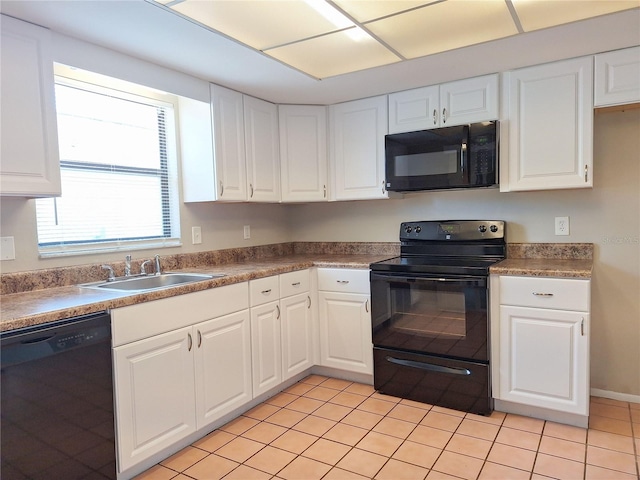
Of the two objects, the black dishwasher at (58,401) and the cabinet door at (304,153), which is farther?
the cabinet door at (304,153)

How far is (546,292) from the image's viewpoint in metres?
2.32

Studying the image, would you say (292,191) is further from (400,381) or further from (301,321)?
(400,381)

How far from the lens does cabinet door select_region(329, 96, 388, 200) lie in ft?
10.1

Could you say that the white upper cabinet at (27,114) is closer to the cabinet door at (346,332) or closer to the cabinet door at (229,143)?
the cabinet door at (229,143)

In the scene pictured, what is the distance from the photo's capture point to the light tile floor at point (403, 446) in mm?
1962

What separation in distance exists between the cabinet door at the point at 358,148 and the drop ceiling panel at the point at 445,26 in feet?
2.25

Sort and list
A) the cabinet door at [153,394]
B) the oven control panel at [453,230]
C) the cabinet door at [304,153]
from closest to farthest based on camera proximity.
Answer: the cabinet door at [153,394]
the oven control panel at [453,230]
the cabinet door at [304,153]

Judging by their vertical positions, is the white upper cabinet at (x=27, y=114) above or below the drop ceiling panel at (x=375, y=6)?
below

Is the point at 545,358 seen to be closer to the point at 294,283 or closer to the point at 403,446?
the point at 403,446

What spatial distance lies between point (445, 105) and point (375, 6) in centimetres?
104

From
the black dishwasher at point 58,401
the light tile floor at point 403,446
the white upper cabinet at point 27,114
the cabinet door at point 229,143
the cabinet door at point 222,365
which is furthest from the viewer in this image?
the cabinet door at point 229,143

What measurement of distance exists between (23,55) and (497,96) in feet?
8.17

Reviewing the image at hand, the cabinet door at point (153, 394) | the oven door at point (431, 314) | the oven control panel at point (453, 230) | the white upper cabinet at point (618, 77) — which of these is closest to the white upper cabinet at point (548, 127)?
the white upper cabinet at point (618, 77)

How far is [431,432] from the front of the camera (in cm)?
232
